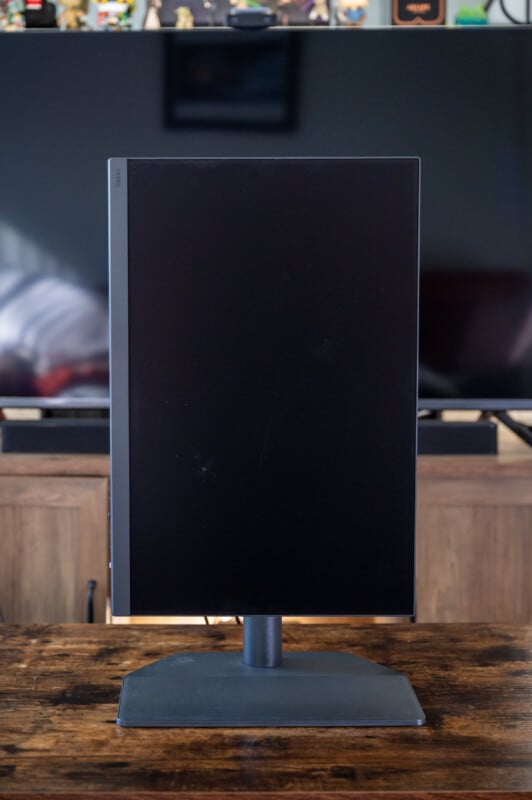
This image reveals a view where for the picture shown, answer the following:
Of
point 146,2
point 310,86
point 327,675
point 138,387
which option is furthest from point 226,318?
point 146,2

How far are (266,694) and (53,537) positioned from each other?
1.15m

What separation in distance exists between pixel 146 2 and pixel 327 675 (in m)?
1.92

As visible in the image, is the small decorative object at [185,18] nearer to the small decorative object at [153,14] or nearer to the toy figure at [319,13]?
the small decorative object at [153,14]

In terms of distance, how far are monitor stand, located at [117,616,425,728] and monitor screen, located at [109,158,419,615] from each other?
0.22 feet

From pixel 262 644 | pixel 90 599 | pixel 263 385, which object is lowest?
pixel 90 599

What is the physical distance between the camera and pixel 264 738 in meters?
0.86

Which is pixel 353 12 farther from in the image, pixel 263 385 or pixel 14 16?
pixel 263 385

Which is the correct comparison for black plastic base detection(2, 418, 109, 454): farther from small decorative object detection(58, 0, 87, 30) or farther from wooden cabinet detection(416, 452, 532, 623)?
small decorative object detection(58, 0, 87, 30)

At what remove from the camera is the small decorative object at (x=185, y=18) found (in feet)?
7.82

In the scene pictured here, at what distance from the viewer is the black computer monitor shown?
927 mm

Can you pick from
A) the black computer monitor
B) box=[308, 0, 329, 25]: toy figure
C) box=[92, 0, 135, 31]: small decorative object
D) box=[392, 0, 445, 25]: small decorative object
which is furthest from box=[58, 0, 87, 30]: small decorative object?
the black computer monitor

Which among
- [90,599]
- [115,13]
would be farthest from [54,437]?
[115,13]

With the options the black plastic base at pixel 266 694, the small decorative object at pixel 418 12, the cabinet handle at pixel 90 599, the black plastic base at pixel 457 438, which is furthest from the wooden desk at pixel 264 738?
the small decorative object at pixel 418 12

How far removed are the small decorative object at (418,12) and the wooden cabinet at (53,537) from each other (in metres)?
1.24
